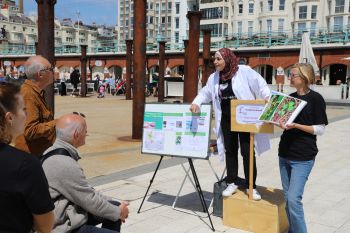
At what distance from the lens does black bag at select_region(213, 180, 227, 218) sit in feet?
16.2

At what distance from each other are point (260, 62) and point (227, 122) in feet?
119

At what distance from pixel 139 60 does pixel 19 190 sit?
8101mm

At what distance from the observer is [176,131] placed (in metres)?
4.90

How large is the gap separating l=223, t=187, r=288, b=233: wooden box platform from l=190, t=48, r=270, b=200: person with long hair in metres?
0.11

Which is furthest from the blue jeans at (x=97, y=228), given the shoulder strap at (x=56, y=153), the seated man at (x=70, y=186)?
the shoulder strap at (x=56, y=153)

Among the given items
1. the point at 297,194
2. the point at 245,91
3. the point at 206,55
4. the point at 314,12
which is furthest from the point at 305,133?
the point at 314,12

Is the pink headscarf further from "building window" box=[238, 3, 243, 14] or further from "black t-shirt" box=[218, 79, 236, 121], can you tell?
"building window" box=[238, 3, 243, 14]

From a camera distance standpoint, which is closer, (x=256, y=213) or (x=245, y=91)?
(x=256, y=213)

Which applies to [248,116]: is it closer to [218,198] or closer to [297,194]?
[297,194]

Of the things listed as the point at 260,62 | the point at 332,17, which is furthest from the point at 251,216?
the point at 332,17

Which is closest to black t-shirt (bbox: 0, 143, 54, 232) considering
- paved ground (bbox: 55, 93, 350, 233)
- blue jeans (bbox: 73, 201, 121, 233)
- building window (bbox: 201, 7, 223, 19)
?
blue jeans (bbox: 73, 201, 121, 233)

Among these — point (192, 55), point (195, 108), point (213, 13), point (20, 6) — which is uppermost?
point (20, 6)

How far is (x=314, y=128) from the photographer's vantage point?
12.4ft

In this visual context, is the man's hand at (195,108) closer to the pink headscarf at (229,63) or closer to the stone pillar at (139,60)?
the pink headscarf at (229,63)
